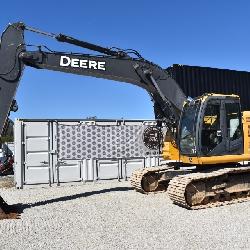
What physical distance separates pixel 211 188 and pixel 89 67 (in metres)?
4.23

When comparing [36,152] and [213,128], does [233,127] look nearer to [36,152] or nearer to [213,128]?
[213,128]

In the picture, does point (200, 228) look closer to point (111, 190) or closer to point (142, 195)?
point (142, 195)

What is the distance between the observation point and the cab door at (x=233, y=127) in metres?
10.6

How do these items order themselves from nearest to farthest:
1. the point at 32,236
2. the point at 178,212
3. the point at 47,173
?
the point at 32,236 < the point at 178,212 < the point at 47,173

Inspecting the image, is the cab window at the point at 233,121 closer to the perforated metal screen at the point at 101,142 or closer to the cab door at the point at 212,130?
the cab door at the point at 212,130

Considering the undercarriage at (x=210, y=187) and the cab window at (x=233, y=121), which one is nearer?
the undercarriage at (x=210, y=187)

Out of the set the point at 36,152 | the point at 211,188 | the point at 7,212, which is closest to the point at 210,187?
the point at 211,188

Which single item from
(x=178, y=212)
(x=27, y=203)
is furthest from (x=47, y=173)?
(x=178, y=212)

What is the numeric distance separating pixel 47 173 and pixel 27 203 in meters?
4.04

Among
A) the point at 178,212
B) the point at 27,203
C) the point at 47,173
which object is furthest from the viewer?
the point at 47,173

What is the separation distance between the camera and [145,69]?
11.3 meters

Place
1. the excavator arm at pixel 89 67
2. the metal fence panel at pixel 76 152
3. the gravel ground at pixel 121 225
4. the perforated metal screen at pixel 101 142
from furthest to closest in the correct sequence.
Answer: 1. the perforated metal screen at pixel 101 142
2. the metal fence panel at pixel 76 152
3. the excavator arm at pixel 89 67
4. the gravel ground at pixel 121 225

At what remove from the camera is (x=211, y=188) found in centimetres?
1038

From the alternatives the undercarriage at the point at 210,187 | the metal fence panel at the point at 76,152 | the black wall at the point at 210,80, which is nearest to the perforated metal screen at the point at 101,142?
the metal fence panel at the point at 76,152
